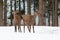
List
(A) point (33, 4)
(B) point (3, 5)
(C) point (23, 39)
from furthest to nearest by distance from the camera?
(A) point (33, 4), (B) point (3, 5), (C) point (23, 39)

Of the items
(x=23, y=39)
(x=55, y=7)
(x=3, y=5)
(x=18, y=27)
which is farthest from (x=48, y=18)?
(x=23, y=39)

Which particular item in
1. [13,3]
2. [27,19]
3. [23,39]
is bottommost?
[23,39]

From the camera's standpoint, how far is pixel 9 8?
38.5 feet

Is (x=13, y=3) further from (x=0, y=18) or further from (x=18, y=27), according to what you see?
(x=18, y=27)

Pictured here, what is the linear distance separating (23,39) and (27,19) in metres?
1.31

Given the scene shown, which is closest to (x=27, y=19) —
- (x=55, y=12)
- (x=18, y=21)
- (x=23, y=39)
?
(x=18, y=21)

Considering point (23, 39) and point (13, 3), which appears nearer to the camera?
point (23, 39)

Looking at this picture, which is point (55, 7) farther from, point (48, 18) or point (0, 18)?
point (0, 18)

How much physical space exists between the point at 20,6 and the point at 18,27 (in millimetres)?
6649

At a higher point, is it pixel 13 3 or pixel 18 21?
pixel 13 3

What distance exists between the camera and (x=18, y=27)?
16.9ft

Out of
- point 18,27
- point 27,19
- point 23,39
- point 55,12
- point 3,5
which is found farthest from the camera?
point 3,5

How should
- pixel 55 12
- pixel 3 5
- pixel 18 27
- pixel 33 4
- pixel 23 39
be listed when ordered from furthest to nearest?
Answer: 1. pixel 33 4
2. pixel 3 5
3. pixel 55 12
4. pixel 18 27
5. pixel 23 39

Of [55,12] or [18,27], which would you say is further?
[55,12]
